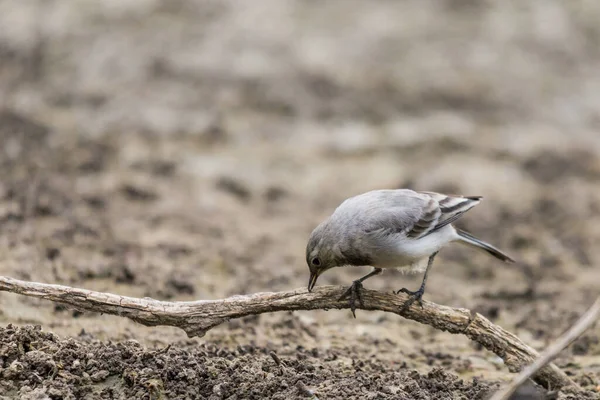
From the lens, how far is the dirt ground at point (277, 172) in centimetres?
611

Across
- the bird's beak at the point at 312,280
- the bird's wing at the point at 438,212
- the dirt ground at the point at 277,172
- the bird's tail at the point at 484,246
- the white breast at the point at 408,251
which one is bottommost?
the dirt ground at the point at 277,172

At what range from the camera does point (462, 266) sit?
1048 cm

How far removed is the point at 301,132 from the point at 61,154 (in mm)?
4595

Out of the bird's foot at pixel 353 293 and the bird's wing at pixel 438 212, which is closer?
the bird's foot at pixel 353 293

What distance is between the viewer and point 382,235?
19.9 feet

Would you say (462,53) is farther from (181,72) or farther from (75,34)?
(75,34)

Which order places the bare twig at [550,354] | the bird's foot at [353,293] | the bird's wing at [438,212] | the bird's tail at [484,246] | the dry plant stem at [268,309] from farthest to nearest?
the bird's tail at [484,246]
the bird's wing at [438,212]
the bird's foot at [353,293]
the dry plant stem at [268,309]
the bare twig at [550,354]

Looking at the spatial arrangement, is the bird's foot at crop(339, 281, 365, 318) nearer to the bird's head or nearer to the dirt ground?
the bird's head

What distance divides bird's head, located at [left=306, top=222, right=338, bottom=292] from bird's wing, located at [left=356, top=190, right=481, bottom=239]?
1.06ft

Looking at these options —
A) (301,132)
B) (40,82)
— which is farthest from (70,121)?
(301,132)

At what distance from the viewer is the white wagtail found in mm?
5992

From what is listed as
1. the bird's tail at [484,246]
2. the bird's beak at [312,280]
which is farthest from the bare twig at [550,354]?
the bird's tail at [484,246]

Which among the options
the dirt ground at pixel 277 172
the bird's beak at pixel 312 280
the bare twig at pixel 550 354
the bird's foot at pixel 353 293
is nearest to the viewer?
the bare twig at pixel 550 354

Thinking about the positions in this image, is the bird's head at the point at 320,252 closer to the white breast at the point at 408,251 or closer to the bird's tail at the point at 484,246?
the white breast at the point at 408,251
